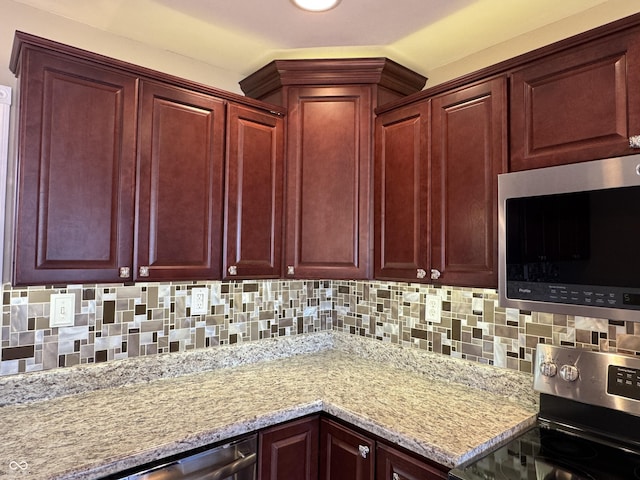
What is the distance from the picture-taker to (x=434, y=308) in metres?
1.97

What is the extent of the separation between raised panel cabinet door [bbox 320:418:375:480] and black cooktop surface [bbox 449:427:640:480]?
37 centimetres

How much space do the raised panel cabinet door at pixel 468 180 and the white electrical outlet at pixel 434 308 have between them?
358mm

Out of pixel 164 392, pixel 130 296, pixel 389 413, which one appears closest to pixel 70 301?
pixel 130 296

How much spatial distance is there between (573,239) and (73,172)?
1661 millimetres

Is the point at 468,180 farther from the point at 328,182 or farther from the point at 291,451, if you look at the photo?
the point at 291,451

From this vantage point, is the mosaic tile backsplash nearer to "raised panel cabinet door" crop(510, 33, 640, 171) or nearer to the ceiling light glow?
"raised panel cabinet door" crop(510, 33, 640, 171)

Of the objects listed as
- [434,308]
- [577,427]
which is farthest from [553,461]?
[434,308]

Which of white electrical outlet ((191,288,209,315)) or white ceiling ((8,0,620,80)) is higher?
white ceiling ((8,0,620,80))

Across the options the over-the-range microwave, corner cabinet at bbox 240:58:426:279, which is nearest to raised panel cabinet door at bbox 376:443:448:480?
the over-the-range microwave

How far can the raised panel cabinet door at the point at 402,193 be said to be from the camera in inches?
68.0

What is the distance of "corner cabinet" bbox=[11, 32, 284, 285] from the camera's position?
1.36 m

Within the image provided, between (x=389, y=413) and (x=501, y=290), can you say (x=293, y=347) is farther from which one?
(x=501, y=290)

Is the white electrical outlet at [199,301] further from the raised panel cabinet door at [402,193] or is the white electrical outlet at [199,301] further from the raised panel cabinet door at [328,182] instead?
the raised panel cabinet door at [402,193]

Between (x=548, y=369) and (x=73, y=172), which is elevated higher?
→ (x=73, y=172)
